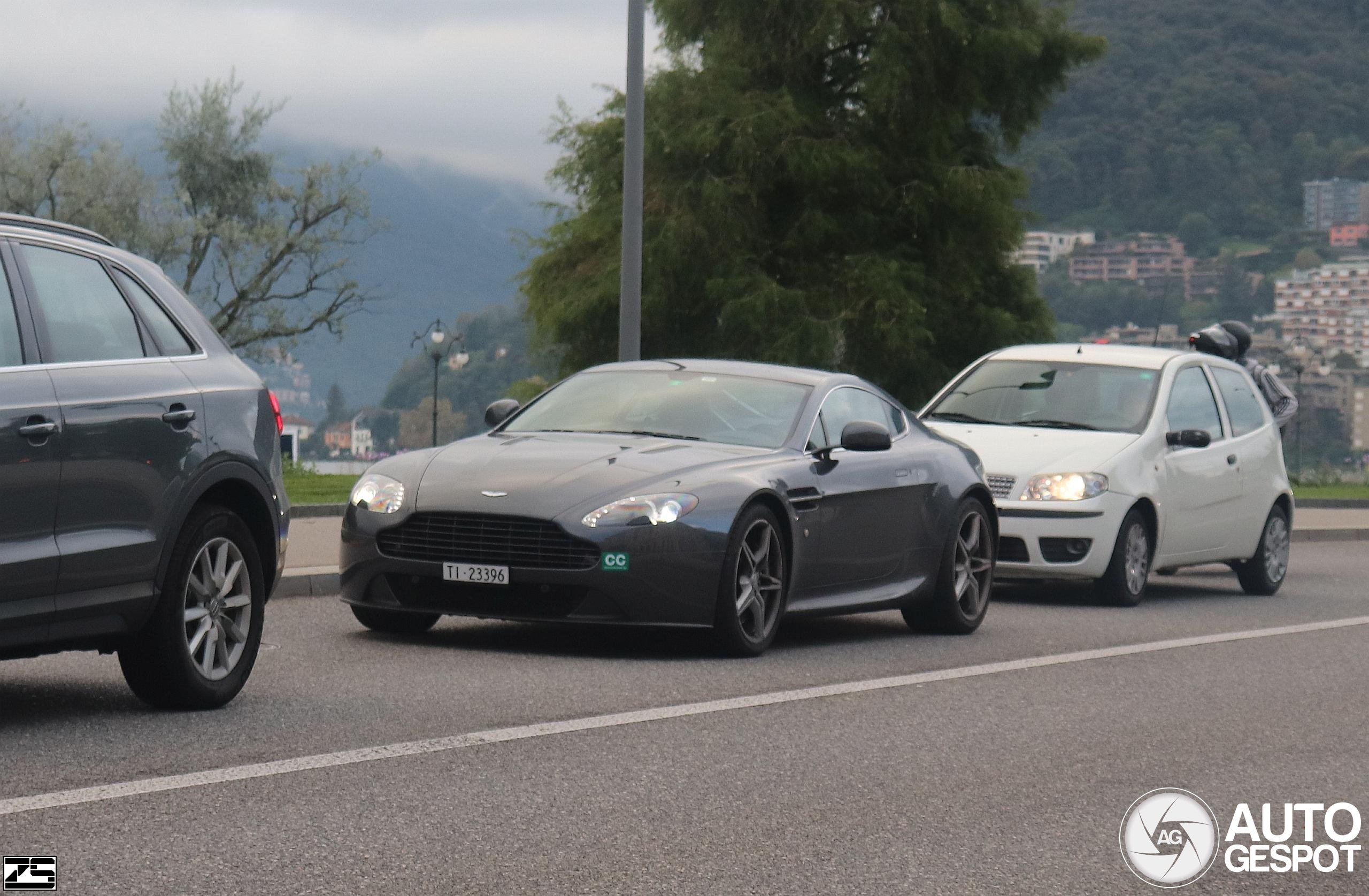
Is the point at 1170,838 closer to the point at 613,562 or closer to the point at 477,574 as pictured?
the point at 613,562

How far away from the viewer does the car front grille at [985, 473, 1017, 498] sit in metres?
14.1

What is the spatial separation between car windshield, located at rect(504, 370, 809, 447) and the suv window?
17cm

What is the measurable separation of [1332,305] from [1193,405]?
146016 millimetres

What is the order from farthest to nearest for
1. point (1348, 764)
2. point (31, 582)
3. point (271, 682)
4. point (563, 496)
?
1. point (563, 496)
2. point (271, 682)
3. point (1348, 764)
4. point (31, 582)

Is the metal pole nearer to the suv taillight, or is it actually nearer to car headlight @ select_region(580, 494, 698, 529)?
car headlight @ select_region(580, 494, 698, 529)

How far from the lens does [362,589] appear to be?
33.0 feet

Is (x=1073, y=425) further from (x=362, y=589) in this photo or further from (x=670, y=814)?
(x=670, y=814)

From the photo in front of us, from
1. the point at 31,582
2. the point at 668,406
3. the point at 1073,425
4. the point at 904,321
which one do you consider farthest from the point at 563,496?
the point at 904,321

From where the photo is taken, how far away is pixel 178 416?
293 inches

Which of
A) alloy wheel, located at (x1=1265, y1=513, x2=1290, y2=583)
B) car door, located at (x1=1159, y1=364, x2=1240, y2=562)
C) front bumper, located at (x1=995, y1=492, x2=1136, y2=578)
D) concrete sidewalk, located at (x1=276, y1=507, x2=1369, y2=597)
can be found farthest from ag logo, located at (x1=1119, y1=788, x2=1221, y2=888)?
alloy wheel, located at (x1=1265, y1=513, x2=1290, y2=583)

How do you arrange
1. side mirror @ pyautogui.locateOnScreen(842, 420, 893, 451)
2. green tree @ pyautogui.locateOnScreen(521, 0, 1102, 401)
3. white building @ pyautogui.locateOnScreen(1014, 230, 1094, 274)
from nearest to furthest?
side mirror @ pyautogui.locateOnScreen(842, 420, 893, 451) → green tree @ pyautogui.locateOnScreen(521, 0, 1102, 401) → white building @ pyautogui.locateOnScreen(1014, 230, 1094, 274)

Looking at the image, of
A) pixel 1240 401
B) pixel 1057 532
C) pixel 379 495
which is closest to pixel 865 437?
pixel 379 495

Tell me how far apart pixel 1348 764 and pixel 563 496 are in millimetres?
3715

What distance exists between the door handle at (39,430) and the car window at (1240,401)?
36.0 ft
